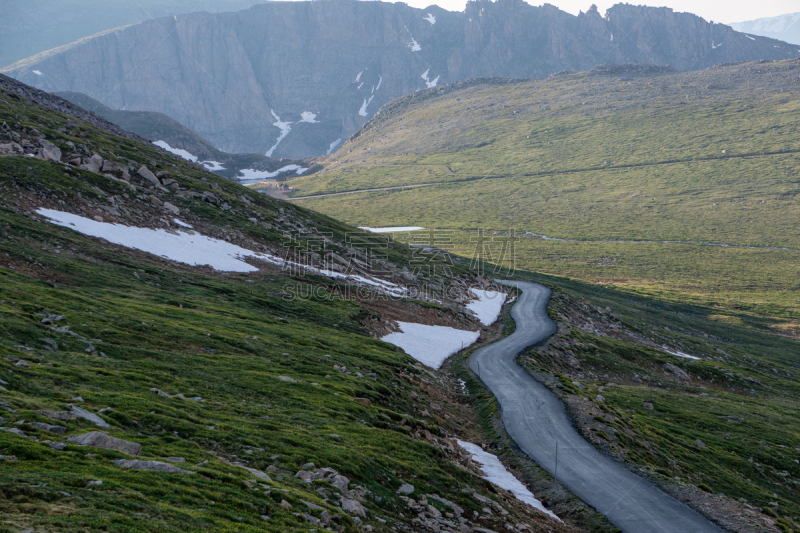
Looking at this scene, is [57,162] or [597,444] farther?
[57,162]

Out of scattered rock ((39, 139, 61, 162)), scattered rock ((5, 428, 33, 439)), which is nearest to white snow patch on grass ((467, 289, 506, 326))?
scattered rock ((5, 428, 33, 439))

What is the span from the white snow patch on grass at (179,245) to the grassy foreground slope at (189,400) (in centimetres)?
149

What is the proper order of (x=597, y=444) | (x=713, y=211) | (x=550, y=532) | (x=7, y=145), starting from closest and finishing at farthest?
(x=550, y=532) < (x=597, y=444) < (x=7, y=145) < (x=713, y=211)

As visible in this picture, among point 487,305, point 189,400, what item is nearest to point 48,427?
point 189,400

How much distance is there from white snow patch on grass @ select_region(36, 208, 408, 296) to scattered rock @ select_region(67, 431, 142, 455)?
36.2 meters

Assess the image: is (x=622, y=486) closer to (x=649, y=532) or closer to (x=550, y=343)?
(x=649, y=532)

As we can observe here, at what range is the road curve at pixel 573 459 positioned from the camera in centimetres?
2236

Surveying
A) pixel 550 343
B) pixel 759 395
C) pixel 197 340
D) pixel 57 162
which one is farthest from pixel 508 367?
pixel 57 162

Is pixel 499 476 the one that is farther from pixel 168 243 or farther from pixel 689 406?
pixel 168 243

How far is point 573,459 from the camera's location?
28.1 m

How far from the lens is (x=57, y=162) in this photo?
170ft

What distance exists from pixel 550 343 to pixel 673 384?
1458cm

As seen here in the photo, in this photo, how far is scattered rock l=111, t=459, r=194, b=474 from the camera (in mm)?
12922

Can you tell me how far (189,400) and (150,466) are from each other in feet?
22.2
